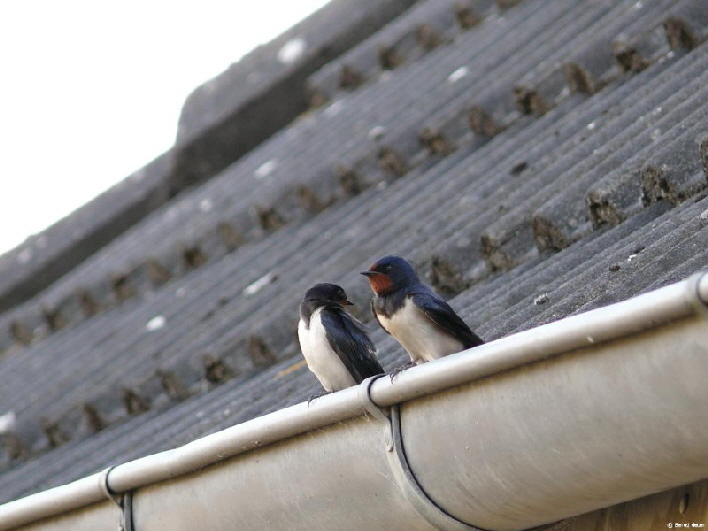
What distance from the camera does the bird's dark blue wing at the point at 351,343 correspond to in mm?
3439

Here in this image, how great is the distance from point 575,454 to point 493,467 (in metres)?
0.18

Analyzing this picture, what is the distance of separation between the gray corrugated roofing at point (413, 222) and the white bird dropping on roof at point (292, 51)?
690 millimetres

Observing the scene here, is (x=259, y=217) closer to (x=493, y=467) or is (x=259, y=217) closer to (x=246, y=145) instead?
(x=246, y=145)

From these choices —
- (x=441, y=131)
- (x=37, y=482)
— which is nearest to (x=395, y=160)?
(x=441, y=131)

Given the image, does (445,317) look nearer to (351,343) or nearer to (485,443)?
(351,343)

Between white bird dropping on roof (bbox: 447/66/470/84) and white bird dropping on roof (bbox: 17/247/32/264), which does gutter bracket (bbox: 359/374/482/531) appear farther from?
white bird dropping on roof (bbox: 17/247/32/264)

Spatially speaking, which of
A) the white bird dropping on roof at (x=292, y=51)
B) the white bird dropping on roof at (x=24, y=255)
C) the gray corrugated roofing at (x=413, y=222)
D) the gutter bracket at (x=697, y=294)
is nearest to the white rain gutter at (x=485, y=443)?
the gutter bracket at (x=697, y=294)

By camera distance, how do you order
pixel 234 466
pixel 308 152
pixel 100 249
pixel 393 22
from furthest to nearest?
pixel 100 249
pixel 393 22
pixel 308 152
pixel 234 466

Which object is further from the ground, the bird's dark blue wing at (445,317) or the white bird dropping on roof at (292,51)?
the white bird dropping on roof at (292,51)

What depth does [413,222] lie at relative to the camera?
495 centimetres

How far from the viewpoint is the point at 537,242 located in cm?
390

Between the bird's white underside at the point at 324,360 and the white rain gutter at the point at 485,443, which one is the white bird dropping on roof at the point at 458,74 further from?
the white rain gutter at the point at 485,443

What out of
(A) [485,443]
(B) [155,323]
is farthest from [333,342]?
(B) [155,323]

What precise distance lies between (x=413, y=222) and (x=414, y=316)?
1.71 m
